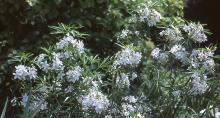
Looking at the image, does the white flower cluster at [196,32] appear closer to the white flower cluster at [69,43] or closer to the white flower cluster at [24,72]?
the white flower cluster at [69,43]

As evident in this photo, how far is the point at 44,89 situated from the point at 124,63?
63cm

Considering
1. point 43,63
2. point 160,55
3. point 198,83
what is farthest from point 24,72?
point 198,83

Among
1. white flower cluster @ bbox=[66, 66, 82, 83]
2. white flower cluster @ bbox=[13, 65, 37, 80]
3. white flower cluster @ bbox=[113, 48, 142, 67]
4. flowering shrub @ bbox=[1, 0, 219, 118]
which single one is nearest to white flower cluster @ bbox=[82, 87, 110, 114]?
flowering shrub @ bbox=[1, 0, 219, 118]

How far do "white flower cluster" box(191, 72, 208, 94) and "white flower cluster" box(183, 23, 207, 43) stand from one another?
0.89ft

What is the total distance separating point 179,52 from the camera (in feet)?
14.0

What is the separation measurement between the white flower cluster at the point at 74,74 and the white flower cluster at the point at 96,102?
17 centimetres

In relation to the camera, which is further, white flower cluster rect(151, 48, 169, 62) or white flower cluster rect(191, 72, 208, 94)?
white flower cluster rect(151, 48, 169, 62)

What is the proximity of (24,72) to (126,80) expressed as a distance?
29.0 inches

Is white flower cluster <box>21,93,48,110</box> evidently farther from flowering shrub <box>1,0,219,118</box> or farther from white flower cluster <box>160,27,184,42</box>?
white flower cluster <box>160,27,184,42</box>

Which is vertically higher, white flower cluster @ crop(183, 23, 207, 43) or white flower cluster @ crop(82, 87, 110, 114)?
white flower cluster @ crop(183, 23, 207, 43)

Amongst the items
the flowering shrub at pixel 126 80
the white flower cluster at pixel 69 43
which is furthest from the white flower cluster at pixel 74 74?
the white flower cluster at pixel 69 43

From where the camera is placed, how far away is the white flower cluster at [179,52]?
14.0 feet

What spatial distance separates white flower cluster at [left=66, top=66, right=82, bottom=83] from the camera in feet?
13.2

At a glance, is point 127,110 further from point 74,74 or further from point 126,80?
point 74,74
